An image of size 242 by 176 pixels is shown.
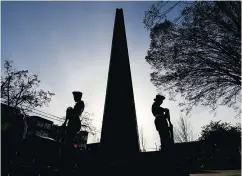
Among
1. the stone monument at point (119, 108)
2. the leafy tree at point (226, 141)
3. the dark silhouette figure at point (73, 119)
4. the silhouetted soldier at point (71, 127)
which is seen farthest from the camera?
the leafy tree at point (226, 141)

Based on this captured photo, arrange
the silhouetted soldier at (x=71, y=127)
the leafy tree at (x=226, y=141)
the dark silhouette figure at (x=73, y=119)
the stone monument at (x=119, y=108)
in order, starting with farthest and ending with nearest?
the leafy tree at (x=226, y=141), the stone monument at (x=119, y=108), the dark silhouette figure at (x=73, y=119), the silhouetted soldier at (x=71, y=127)

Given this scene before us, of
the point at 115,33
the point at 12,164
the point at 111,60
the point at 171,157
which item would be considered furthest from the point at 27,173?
the point at 115,33

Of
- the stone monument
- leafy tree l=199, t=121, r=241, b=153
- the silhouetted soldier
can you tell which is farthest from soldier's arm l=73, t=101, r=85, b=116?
leafy tree l=199, t=121, r=241, b=153

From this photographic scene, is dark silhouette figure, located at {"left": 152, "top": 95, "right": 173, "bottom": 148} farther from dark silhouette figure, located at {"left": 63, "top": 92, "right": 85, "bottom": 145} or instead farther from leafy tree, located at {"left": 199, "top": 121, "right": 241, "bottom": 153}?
leafy tree, located at {"left": 199, "top": 121, "right": 241, "bottom": 153}

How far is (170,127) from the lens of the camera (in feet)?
14.9

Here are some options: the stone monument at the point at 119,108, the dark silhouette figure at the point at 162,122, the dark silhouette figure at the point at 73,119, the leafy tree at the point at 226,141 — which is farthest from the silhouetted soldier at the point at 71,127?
the leafy tree at the point at 226,141

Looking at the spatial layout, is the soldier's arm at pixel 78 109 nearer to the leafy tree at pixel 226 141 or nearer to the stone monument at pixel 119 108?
the stone monument at pixel 119 108

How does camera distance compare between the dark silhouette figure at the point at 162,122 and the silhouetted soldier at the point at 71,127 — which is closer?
the silhouetted soldier at the point at 71,127

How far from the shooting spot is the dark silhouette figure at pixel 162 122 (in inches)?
176

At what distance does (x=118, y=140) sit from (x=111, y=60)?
2.89m

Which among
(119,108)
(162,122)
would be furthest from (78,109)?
(162,122)

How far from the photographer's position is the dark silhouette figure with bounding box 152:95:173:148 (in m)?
4.46

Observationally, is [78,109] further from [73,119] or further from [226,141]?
[226,141]

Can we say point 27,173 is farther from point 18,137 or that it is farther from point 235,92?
point 235,92
